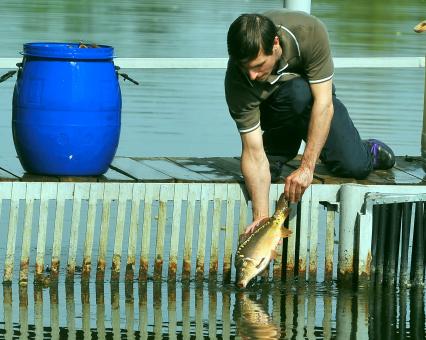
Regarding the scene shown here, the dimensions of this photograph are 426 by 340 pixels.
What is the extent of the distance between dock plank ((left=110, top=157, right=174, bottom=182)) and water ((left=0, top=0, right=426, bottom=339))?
0.69 m

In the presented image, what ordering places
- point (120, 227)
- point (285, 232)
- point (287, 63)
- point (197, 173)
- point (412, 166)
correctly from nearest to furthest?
point (285, 232) → point (287, 63) → point (120, 227) → point (197, 173) → point (412, 166)

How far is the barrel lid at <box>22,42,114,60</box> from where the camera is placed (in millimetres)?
10500

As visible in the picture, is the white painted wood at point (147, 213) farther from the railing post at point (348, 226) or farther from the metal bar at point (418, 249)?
the metal bar at point (418, 249)

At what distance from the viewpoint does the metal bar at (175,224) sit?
10.5 metres

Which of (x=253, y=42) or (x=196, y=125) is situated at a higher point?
Result: (x=253, y=42)

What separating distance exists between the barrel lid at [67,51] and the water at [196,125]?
1440mm

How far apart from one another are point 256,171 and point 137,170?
112 cm

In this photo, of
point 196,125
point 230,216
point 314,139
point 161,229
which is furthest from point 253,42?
point 196,125

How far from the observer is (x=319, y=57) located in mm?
10008

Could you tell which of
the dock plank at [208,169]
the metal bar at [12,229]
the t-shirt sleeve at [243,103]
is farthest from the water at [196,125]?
the t-shirt sleeve at [243,103]

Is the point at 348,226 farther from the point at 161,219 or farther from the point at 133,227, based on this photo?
the point at 133,227

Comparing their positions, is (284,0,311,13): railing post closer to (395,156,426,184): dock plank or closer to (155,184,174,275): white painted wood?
(395,156,426,184): dock plank

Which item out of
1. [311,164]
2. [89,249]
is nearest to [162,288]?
[89,249]

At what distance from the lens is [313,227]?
34.9ft
